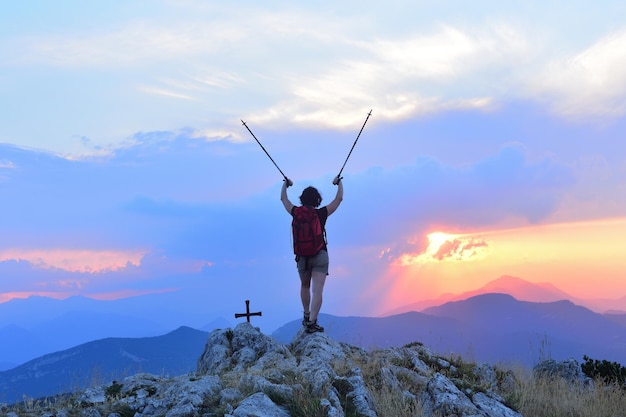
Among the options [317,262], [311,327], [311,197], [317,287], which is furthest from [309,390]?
[311,197]

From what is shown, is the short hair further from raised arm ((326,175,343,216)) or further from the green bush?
the green bush

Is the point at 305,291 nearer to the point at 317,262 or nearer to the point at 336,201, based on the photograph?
the point at 317,262

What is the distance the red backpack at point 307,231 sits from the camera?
15867mm

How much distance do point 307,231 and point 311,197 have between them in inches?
41.1

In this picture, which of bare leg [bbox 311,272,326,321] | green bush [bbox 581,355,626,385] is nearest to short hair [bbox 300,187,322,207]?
bare leg [bbox 311,272,326,321]

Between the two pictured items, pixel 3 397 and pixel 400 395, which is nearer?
pixel 400 395

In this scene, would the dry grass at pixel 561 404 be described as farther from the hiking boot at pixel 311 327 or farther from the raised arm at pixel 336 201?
the raised arm at pixel 336 201

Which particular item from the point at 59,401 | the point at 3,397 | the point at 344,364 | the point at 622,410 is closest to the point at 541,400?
the point at 622,410

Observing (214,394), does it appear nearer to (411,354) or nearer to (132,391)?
(132,391)

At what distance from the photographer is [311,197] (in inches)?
644

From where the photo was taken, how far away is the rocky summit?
1024cm

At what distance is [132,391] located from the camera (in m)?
13.3

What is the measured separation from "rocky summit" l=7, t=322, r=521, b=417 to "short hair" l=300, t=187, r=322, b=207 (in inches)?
146

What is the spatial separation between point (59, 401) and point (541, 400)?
11.0m
